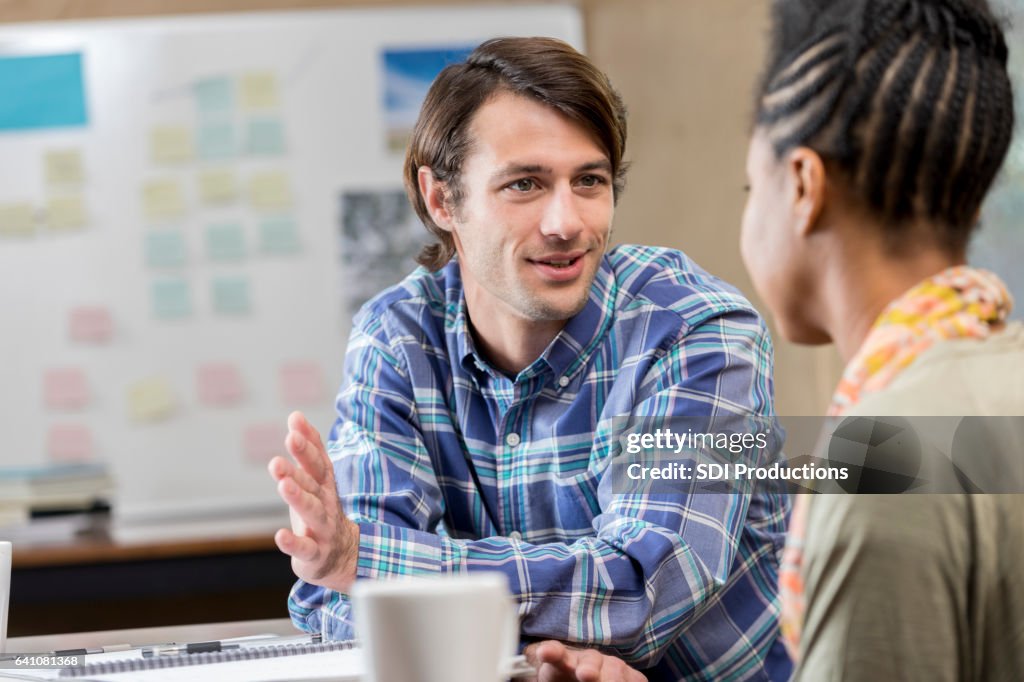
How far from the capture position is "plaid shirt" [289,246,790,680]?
1.13 m

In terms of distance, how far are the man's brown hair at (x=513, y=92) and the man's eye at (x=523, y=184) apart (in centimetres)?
9

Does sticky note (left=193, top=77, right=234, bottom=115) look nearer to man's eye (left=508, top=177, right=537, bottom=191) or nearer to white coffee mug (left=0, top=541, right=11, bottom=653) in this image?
man's eye (left=508, top=177, right=537, bottom=191)

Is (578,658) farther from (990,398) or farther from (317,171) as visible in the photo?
(317,171)

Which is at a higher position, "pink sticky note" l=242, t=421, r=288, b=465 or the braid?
the braid

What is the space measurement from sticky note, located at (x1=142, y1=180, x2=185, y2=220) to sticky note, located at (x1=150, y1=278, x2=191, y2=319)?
172 mm

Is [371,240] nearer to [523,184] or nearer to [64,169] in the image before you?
[64,169]

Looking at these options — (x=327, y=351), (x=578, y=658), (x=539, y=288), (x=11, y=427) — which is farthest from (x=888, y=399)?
(x=11, y=427)

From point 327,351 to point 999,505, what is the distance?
245 centimetres

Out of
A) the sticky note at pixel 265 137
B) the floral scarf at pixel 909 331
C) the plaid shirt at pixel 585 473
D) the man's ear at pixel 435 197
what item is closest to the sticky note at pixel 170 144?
the sticky note at pixel 265 137

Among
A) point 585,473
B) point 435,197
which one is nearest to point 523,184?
point 435,197

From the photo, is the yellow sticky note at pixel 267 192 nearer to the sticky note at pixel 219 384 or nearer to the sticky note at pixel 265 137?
the sticky note at pixel 265 137

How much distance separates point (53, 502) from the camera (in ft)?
8.58

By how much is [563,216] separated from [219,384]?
1.79 metres

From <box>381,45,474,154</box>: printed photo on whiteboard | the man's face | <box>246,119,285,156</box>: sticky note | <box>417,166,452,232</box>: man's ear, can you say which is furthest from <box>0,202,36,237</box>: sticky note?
the man's face
